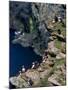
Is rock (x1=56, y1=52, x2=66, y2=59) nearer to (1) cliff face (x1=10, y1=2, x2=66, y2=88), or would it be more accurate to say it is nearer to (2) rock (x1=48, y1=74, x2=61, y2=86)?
(1) cliff face (x1=10, y1=2, x2=66, y2=88)

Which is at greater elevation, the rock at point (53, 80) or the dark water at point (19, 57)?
the dark water at point (19, 57)

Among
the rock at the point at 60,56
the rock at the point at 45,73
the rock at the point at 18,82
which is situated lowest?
the rock at the point at 18,82

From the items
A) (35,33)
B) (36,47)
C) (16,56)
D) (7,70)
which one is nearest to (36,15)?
(35,33)

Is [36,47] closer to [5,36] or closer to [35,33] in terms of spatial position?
[35,33]

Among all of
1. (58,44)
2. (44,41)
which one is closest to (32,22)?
(44,41)

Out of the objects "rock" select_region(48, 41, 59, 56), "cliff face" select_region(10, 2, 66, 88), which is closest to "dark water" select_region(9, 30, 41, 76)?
"cliff face" select_region(10, 2, 66, 88)

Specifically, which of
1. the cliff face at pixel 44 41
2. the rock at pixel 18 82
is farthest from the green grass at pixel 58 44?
the rock at pixel 18 82

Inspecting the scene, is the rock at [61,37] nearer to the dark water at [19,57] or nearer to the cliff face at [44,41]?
the cliff face at [44,41]

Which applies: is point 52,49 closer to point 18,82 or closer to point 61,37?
point 61,37
